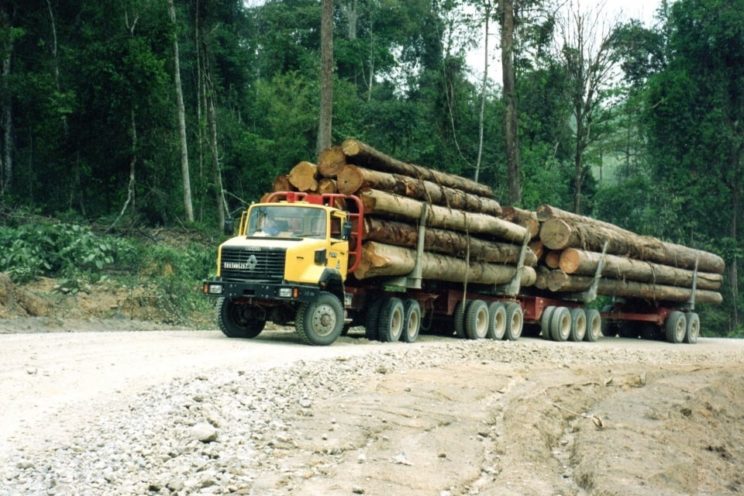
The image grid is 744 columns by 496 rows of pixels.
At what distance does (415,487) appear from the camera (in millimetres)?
7941

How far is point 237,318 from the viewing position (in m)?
17.9

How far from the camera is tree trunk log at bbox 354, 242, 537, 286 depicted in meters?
18.5

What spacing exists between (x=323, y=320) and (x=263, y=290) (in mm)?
1262

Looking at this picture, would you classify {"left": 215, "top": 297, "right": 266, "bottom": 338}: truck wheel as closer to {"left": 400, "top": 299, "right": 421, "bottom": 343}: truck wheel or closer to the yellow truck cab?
the yellow truck cab

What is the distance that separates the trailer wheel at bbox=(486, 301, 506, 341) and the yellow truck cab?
5.94 m

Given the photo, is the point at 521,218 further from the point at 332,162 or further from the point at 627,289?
the point at 332,162

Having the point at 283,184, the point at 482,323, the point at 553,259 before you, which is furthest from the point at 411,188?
the point at 553,259

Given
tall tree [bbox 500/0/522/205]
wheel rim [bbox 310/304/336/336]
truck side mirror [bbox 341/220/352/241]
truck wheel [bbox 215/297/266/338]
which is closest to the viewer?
wheel rim [bbox 310/304/336/336]

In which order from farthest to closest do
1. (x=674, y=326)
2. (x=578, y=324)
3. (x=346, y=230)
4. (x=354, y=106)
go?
(x=354, y=106) < (x=674, y=326) < (x=578, y=324) < (x=346, y=230)

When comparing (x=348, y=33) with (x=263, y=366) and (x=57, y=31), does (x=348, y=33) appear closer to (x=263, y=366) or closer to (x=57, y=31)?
(x=57, y=31)

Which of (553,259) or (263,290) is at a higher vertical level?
(553,259)

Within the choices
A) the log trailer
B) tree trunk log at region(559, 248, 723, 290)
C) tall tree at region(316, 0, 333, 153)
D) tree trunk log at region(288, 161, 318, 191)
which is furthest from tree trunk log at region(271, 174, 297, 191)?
tree trunk log at region(559, 248, 723, 290)

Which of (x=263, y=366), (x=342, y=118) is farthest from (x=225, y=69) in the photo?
(x=263, y=366)

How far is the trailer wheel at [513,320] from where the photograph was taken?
23.8 meters
